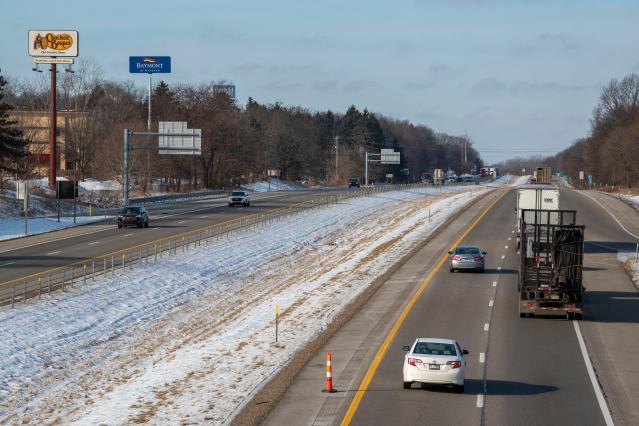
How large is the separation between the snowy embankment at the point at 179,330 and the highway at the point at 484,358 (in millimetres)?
1819

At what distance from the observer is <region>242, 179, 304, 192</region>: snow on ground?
475ft

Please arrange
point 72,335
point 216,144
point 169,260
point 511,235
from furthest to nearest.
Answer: point 216,144 < point 511,235 < point 169,260 < point 72,335

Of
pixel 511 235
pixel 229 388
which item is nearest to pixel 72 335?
pixel 229 388

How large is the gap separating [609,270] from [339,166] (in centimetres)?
15060

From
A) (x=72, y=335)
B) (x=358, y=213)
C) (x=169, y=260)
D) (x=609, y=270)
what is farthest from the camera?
(x=358, y=213)

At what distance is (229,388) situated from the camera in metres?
22.6

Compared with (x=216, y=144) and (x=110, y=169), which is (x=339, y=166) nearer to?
(x=216, y=144)

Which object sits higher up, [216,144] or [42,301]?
[216,144]

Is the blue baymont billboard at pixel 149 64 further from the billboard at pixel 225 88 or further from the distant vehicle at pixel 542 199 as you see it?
the distant vehicle at pixel 542 199

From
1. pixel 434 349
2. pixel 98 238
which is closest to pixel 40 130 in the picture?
pixel 98 238

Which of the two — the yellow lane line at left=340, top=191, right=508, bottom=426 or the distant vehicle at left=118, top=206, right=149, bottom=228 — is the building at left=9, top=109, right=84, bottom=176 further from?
the yellow lane line at left=340, top=191, right=508, bottom=426

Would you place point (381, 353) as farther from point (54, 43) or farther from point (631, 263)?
point (54, 43)

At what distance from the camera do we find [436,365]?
67.6 feet

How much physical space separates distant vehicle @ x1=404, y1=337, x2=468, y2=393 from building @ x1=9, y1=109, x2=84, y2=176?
339ft
